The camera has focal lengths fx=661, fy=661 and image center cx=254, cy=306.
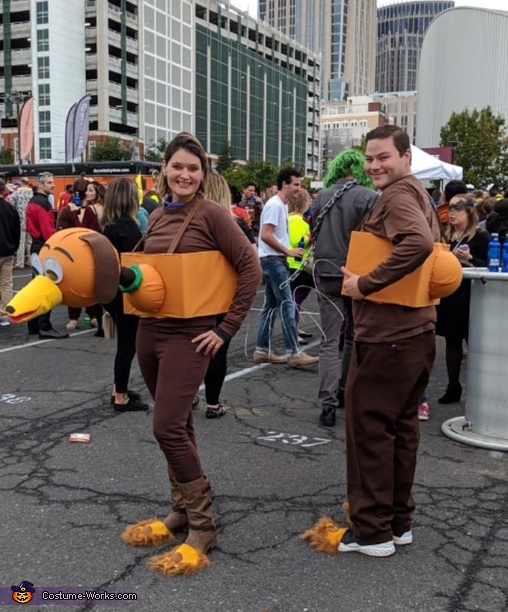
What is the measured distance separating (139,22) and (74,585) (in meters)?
83.2

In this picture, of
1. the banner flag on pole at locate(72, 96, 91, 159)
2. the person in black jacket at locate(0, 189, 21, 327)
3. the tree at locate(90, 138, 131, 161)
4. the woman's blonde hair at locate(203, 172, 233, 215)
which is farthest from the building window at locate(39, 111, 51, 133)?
the woman's blonde hair at locate(203, 172, 233, 215)

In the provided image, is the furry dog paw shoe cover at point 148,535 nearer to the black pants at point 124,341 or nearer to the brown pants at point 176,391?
the brown pants at point 176,391

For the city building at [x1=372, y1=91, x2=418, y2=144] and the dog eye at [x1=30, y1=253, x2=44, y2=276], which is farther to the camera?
the city building at [x1=372, y1=91, x2=418, y2=144]

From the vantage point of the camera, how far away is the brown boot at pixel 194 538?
2961mm

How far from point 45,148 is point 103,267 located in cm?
7477

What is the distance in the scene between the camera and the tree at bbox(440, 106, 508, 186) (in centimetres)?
4303

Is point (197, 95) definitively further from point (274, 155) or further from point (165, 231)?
point (165, 231)

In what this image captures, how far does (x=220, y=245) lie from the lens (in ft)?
10.0

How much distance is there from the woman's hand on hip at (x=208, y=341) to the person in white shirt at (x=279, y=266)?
382cm

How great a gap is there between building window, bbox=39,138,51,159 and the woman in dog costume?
242ft

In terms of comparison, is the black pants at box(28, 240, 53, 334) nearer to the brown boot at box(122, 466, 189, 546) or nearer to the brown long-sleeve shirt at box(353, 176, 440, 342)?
the brown boot at box(122, 466, 189, 546)

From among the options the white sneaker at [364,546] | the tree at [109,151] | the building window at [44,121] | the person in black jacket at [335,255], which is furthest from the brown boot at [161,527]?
the building window at [44,121]

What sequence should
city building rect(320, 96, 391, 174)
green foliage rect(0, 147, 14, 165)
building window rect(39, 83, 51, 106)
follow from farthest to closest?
city building rect(320, 96, 391, 174), building window rect(39, 83, 51, 106), green foliage rect(0, 147, 14, 165)

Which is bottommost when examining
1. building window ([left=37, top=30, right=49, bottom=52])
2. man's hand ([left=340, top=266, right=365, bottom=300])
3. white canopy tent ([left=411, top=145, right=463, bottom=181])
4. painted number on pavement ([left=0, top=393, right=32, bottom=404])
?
painted number on pavement ([left=0, top=393, right=32, bottom=404])
